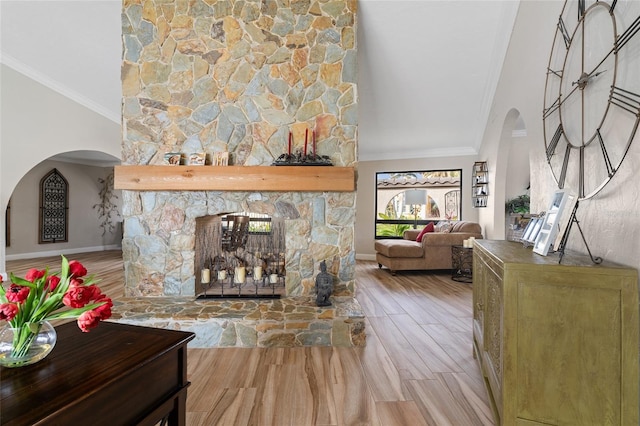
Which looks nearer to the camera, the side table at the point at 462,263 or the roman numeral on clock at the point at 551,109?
the roman numeral on clock at the point at 551,109

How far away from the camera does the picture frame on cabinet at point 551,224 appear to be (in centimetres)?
138

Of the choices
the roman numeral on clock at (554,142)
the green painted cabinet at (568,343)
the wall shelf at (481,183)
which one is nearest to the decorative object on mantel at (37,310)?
the green painted cabinet at (568,343)

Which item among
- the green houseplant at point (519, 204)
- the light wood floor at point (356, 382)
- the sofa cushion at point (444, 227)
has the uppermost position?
the green houseplant at point (519, 204)

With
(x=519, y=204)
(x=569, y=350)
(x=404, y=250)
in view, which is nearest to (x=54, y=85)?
(x=404, y=250)

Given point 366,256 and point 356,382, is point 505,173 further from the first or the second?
point 356,382

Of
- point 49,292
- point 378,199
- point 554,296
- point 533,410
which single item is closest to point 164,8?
point 49,292

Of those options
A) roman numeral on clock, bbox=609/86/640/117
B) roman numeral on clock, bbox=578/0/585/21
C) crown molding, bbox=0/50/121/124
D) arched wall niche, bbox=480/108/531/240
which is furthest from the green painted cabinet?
crown molding, bbox=0/50/121/124

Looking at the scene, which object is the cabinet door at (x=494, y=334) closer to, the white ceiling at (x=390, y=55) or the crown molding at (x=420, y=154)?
the white ceiling at (x=390, y=55)

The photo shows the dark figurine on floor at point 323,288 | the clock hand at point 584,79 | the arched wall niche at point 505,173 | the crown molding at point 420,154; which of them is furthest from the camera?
the crown molding at point 420,154

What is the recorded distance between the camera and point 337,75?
2.89m

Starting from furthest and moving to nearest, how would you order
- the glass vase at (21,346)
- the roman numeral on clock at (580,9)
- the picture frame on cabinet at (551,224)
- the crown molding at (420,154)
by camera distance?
the crown molding at (420,154), the roman numeral on clock at (580,9), the picture frame on cabinet at (551,224), the glass vase at (21,346)

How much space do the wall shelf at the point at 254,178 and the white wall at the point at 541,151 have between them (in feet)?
5.07

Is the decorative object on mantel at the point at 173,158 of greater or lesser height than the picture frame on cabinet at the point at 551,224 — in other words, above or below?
above

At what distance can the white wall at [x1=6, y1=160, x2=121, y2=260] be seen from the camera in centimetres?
633
